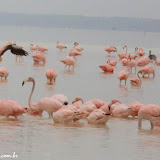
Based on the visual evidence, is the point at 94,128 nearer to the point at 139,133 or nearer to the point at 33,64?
the point at 139,133

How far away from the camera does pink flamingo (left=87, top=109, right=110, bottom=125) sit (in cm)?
1081

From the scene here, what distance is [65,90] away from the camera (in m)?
15.6

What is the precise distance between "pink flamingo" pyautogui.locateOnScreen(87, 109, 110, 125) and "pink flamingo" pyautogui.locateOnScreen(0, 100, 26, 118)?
1.11 m

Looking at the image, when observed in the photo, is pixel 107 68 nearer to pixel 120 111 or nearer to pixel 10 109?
pixel 120 111

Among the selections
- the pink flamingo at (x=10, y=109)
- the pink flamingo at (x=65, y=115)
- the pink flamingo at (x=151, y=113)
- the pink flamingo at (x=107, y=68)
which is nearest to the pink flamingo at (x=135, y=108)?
the pink flamingo at (x=151, y=113)

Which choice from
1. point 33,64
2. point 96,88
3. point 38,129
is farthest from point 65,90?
point 33,64

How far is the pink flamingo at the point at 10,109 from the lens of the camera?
36.2ft

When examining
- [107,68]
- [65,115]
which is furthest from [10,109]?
[107,68]

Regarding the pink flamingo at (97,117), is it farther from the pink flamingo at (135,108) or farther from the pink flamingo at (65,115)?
the pink flamingo at (135,108)

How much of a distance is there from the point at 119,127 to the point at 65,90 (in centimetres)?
476

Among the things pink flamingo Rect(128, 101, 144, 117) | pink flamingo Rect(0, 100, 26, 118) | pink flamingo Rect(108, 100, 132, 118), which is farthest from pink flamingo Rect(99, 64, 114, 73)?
pink flamingo Rect(0, 100, 26, 118)

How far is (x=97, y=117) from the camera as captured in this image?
10805mm

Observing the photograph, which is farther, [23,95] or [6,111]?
[23,95]

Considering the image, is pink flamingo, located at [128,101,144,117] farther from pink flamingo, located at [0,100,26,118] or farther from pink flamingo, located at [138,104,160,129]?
pink flamingo, located at [0,100,26,118]
